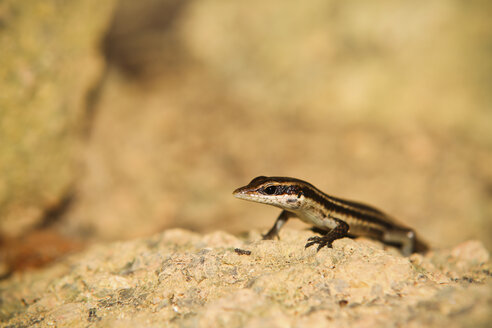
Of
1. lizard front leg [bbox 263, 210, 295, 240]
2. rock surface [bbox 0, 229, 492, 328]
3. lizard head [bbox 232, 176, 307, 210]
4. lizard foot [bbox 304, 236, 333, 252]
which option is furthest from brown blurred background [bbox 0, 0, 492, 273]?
lizard foot [bbox 304, 236, 333, 252]

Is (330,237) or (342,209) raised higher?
(342,209)

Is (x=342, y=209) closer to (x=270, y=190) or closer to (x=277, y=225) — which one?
(x=277, y=225)

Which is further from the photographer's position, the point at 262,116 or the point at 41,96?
the point at 262,116

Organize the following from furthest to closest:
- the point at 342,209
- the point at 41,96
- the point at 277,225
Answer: the point at 41,96 < the point at 342,209 < the point at 277,225

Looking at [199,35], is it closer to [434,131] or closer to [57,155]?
[57,155]

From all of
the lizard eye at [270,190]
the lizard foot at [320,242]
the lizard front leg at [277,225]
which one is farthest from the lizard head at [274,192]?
the lizard foot at [320,242]

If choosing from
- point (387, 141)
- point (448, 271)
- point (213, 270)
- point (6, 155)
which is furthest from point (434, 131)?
point (6, 155)

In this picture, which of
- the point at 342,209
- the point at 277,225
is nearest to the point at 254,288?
the point at 277,225
